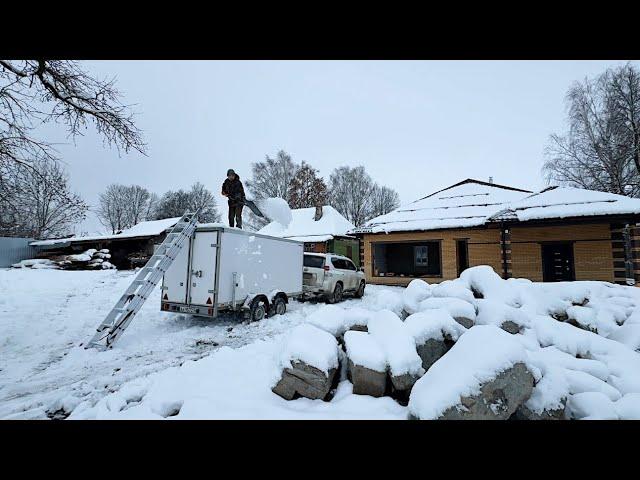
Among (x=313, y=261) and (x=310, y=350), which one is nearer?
(x=310, y=350)

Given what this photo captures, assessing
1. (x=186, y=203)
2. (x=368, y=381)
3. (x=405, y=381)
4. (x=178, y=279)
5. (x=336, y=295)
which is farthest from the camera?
(x=186, y=203)

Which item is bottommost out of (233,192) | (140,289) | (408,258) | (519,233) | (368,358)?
(368,358)

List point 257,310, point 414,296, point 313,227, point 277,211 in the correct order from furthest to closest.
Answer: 1. point 313,227
2. point 277,211
3. point 257,310
4. point 414,296

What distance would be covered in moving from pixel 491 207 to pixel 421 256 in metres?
5.95

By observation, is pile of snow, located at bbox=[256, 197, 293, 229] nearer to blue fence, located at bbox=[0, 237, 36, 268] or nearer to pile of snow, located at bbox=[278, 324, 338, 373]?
pile of snow, located at bbox=[278, 324, 338, 373]

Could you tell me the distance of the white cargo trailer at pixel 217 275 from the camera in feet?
25.1

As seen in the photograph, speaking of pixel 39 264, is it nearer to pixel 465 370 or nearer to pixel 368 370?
pixel 368 370

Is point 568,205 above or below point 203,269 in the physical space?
above

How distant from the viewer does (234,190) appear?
385 inches

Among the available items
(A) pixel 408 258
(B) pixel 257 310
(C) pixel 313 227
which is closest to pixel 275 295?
(B) pixel 257 310

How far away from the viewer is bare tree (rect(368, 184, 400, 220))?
48219 millimetres

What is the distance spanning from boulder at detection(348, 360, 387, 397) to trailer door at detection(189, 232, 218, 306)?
508 cm

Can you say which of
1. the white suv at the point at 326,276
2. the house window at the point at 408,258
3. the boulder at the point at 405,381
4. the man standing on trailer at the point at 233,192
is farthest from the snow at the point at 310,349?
the house window at the point at 408,258

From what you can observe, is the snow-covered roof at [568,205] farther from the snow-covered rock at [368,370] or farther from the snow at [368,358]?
the snow-covered rock at [368,370]
